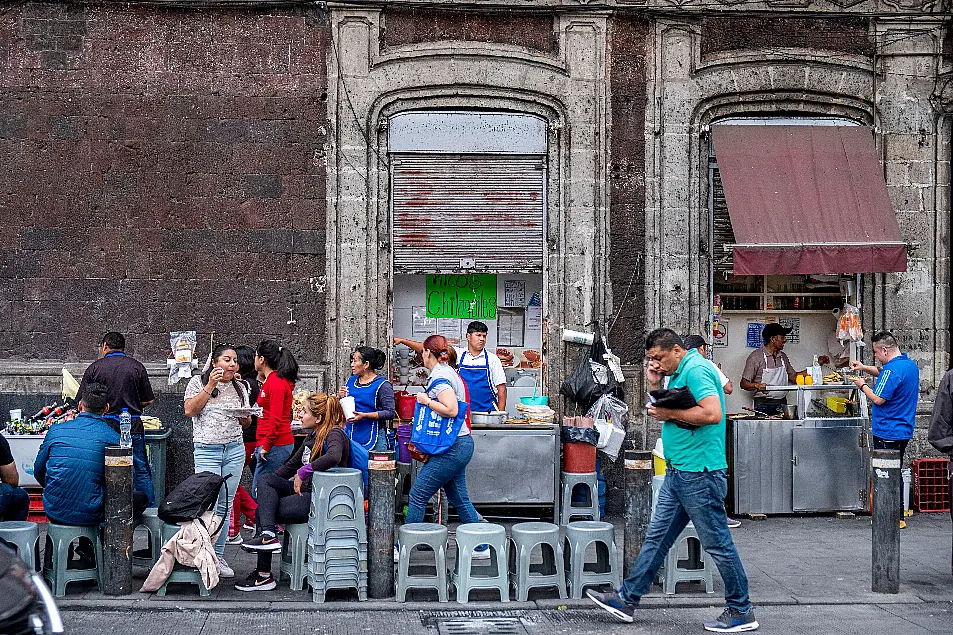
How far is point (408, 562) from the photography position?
7.44 m

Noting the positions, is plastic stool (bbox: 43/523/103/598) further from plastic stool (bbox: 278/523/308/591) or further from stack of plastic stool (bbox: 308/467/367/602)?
stack of plastic stool (bbox: 308/467/367/602)

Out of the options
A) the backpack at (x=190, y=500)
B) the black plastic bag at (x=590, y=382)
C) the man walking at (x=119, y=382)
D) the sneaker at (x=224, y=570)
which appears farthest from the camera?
the black plastic bag at (x=590, y=382)

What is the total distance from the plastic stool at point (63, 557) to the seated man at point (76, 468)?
6 cm

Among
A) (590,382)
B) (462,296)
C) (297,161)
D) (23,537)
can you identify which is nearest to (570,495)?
(590,382)

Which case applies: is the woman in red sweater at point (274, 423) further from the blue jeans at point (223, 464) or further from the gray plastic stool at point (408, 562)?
the gray plastic stool at point (408, 562)

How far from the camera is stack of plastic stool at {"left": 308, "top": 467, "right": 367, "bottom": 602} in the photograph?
7.39 meters

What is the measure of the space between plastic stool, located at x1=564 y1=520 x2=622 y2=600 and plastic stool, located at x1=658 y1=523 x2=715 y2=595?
377 millimetres

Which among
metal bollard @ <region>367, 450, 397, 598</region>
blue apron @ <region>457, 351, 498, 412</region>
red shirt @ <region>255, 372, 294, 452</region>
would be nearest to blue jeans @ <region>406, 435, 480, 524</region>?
metal bollard @ <region>367, 450, 397, 598</region>

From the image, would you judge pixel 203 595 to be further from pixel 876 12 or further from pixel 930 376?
pixel 876 12

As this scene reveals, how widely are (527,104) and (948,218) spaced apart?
5.00m

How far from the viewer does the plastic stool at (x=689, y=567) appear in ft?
25.2

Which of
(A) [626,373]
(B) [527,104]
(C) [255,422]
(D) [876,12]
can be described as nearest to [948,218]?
(D) [876,12]

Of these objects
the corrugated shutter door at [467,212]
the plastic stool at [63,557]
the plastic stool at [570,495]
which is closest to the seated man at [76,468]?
the plastic stool at [63,557]

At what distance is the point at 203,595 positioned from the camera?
293 inches
